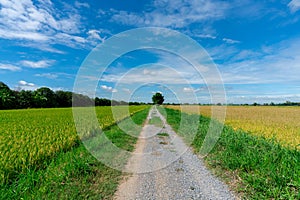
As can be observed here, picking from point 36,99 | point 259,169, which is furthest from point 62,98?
point 259,169

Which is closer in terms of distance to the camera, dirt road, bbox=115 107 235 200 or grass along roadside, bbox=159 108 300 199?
grass along roadside, bbox=159 108 300 199

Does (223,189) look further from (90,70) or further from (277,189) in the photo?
(90,70)

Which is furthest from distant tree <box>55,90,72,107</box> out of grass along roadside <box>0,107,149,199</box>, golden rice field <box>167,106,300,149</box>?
grass along roadside <box>0,107,149,199</box>

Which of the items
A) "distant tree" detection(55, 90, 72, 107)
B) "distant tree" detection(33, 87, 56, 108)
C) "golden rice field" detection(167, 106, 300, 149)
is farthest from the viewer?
"distant tree" detection(55, 90, 72, 107)

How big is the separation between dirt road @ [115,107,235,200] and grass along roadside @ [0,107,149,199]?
43 centimetres

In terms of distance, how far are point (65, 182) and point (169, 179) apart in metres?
2.31

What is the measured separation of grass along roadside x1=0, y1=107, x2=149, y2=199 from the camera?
381 centimetres

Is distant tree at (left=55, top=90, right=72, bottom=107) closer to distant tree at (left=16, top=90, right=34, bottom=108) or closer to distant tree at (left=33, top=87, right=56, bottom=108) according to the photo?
distant tree at (left=33, top=87, right=56, bottom=108)

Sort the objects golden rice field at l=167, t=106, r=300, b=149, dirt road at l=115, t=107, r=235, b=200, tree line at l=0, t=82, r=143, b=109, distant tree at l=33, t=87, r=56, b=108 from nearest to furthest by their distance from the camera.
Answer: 1. dirt road at l=115, t=107, r=235, b=200
2. golden rice field at l=167, t=106, r=300, b=149
3. tree line at l=0, t=82, r=143, b=109
4. distant tree at l=33, t=87, r=56, b=108

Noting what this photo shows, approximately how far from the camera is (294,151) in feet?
17.4

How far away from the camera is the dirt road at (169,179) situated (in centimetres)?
394

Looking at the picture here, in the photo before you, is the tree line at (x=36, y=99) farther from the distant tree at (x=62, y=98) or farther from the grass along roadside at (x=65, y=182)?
the grass along roadside at (x=65, y=182)

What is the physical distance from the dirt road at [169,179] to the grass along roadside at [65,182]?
0.43 m

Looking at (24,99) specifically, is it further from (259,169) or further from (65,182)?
(259,169)
